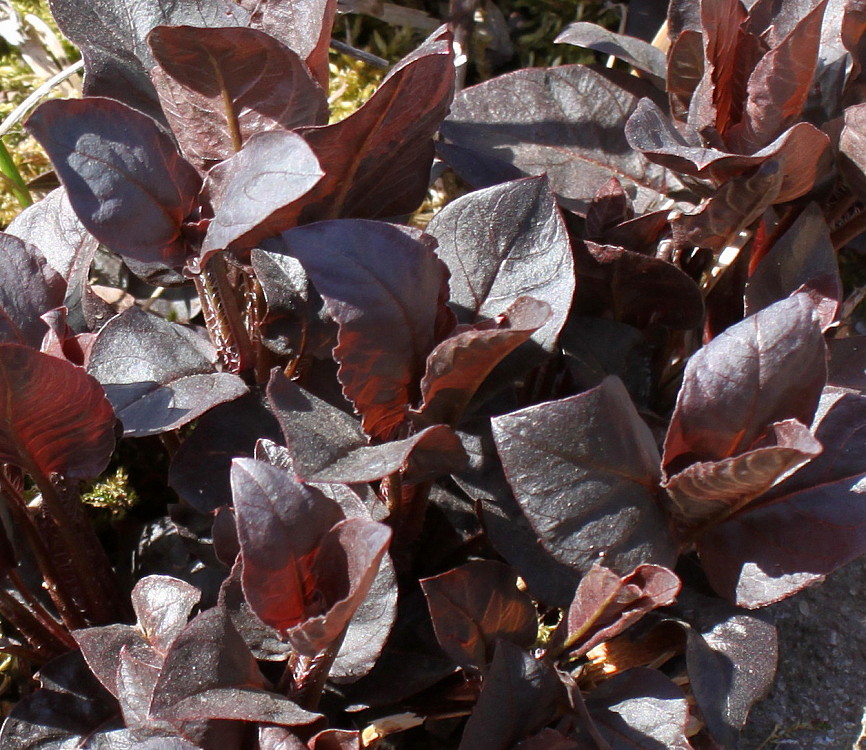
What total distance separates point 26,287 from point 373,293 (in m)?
0.40

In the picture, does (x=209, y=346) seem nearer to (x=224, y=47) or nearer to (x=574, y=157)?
(x=224, y=47)

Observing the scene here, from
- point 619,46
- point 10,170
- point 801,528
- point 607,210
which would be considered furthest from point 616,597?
point 10,170

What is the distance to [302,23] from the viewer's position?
3.22 feet

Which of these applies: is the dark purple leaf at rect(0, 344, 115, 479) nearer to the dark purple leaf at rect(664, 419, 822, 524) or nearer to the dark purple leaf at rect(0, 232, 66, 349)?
the dark purple leaf at rect(0, 232, 66, 349)

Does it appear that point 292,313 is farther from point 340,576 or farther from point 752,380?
point 752,380

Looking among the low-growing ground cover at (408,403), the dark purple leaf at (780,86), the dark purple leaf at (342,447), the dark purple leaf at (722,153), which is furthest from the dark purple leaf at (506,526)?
the dark purple leaf at (780,86)

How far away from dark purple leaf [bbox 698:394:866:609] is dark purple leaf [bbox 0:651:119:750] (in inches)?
26.0

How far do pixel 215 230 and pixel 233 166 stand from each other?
0.24ft

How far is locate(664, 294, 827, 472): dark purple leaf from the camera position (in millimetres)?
815

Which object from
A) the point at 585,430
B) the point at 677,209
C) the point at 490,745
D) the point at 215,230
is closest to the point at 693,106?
the point at 677,209

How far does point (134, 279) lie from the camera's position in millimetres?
1455

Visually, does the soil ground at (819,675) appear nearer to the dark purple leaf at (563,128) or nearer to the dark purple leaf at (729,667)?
the dark purple leaf at (729,667)

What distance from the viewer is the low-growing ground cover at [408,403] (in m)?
0.79

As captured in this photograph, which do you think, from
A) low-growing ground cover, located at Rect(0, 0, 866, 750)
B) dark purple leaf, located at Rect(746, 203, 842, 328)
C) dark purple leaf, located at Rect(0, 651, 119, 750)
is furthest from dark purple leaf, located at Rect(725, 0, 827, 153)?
dark purple leaf, located at Rect(0, 651, 119, 750)
